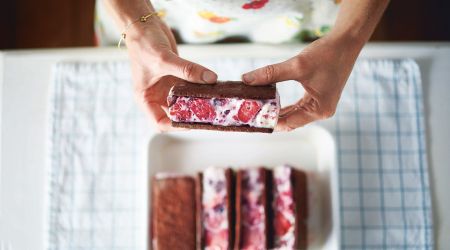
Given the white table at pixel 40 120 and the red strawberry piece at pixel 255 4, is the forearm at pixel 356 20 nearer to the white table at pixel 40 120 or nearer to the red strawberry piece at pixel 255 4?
the red strawberry piece at pixel 255 4

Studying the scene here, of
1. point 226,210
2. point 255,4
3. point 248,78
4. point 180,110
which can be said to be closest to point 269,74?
point 248,78

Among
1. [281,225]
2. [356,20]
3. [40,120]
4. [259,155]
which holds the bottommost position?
[281,225]

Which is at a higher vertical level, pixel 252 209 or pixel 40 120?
pixel 40 120

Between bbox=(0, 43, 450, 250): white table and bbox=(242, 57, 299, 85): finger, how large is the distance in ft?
1.50

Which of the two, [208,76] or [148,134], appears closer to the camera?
[208,76]

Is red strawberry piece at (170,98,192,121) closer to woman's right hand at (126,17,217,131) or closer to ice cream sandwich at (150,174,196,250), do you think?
woman's right hand at (126,17,217,131)

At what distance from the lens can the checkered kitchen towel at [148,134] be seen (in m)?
1.20

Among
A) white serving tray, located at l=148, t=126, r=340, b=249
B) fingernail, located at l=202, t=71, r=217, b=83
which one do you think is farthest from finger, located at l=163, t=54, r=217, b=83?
white serving tray, located at l=148, t=126, r=340, b=249

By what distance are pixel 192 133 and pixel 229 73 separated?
0.21 metres

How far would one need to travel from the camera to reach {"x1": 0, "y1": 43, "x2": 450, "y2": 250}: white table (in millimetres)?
1210

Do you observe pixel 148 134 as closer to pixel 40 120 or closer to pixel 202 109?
pixel 40 120

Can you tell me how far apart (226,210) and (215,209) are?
1.1 inches

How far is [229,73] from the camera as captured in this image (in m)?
1.25

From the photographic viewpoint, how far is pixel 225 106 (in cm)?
78
